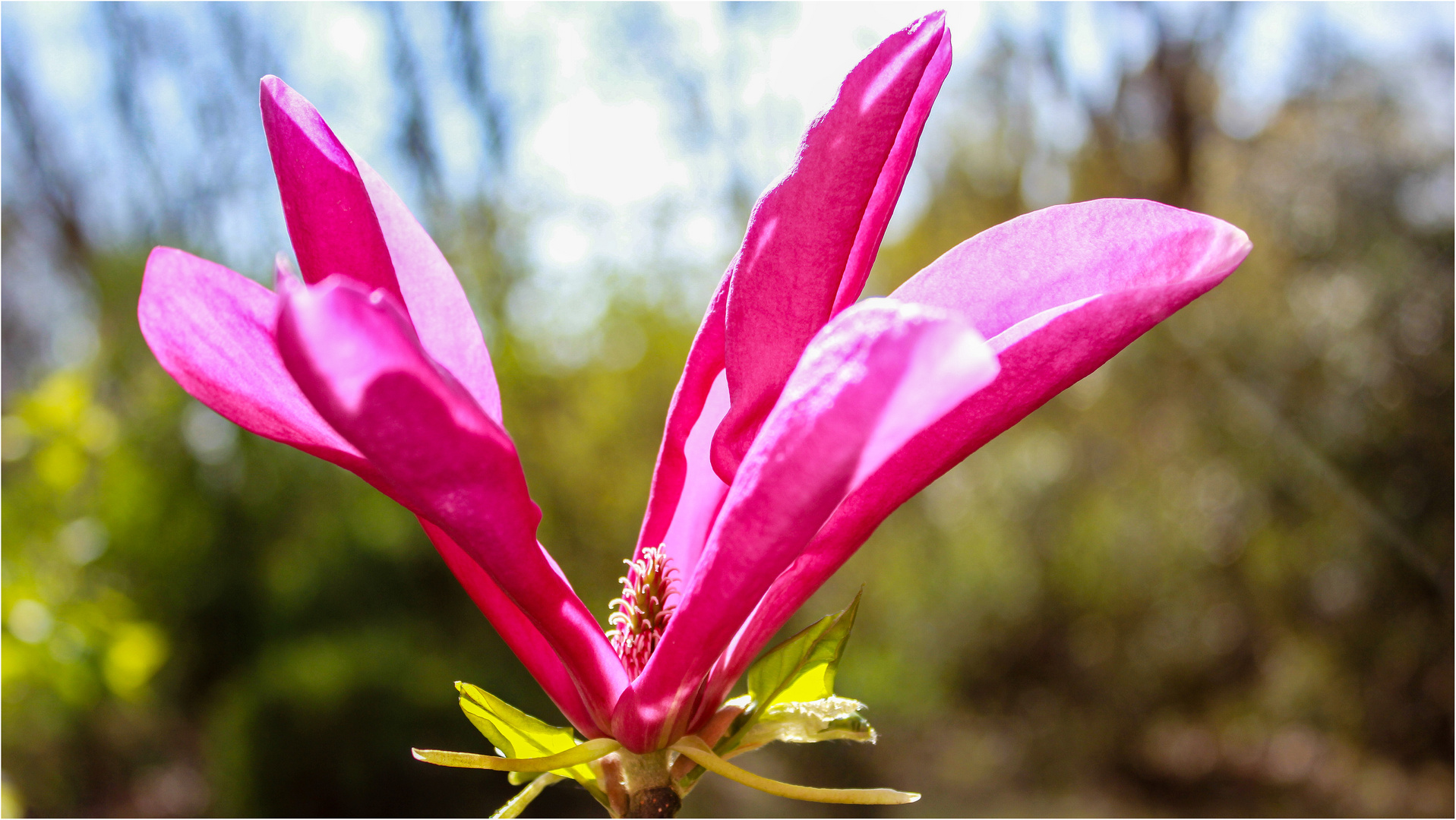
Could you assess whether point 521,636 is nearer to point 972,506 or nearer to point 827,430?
point 827,430

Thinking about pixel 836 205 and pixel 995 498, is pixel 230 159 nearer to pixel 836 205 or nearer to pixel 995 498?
pixel 995 498

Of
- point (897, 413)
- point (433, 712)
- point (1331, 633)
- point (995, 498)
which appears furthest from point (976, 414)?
point (995, 498)

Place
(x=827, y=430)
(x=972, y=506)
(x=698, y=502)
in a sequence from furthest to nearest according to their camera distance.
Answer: (x=972, y=506) → (x=698, y=502) → (x=827, y=430)

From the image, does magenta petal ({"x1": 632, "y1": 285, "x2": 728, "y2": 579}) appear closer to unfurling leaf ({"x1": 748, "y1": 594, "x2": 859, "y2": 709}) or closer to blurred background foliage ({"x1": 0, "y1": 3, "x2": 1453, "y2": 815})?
unfurling leaf ({"x1": 748, "y1": 594, "x2": 859, "y2": 709})

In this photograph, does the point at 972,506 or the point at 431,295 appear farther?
the point at 972,506

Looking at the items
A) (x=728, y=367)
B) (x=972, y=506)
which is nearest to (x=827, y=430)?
(x=728, y=367)

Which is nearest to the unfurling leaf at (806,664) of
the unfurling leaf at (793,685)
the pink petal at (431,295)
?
the unfurling leaf at (793,685)

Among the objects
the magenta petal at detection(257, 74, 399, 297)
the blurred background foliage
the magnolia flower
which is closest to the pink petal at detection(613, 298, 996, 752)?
the magnolia flower
